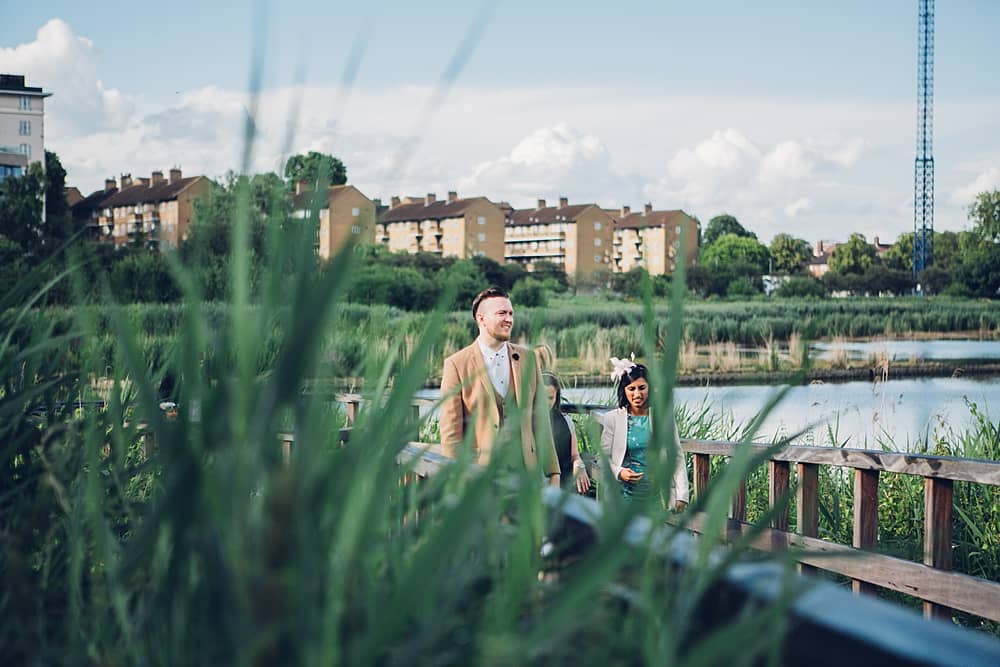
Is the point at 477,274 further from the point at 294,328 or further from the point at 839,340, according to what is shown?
the point at 294,328

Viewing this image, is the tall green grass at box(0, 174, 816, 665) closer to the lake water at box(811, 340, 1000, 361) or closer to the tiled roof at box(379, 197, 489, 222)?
the lake water at box(811, 340, 1000, 361)

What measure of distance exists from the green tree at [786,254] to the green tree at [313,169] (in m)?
107

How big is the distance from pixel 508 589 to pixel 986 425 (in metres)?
6.91

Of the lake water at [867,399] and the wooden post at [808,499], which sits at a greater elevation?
the wooden post at [808,499]

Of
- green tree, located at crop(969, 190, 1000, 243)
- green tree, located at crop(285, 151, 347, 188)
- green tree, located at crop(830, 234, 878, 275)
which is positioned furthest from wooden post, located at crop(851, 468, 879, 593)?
green tree, located at crop(830, 234, 878, 275)

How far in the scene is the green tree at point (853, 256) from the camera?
9306 centimetres

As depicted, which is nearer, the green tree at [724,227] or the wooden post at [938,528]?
the wooden post at [938,528]

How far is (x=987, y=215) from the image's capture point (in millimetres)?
53250

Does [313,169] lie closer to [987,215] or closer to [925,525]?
[925,525]

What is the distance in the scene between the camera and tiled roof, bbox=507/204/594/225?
358 feet

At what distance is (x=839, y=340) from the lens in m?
32.4

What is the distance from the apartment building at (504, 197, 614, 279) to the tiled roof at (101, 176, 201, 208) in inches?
1444

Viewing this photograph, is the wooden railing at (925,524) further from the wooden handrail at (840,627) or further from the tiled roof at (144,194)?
the tiled roof at (144,194)

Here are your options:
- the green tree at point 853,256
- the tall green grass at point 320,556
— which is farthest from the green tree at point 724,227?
the tall green grass at point 320,556
